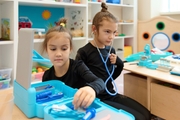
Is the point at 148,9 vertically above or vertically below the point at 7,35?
above

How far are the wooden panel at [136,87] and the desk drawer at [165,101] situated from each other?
0.13m

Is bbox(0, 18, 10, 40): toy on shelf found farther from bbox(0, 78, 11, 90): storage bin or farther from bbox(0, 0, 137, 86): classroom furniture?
bbox(0, 78, 11, 90): storage bin

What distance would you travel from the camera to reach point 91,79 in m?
0.74

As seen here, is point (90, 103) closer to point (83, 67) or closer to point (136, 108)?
point (83, 67)

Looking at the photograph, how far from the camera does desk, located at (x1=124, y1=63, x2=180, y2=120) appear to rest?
1149mm

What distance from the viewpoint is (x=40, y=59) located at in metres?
0.74

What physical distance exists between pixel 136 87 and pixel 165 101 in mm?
288

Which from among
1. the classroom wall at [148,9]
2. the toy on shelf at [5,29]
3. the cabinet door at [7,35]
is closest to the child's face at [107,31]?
the cabinet door at [7,35]

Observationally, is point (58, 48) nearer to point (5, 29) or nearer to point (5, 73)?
point (5, 73)

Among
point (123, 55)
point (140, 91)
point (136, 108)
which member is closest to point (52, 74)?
point (136, 108)

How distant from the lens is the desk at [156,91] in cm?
115

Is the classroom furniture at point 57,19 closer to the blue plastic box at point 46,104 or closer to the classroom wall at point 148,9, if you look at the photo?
the classroom wall at point 148,9

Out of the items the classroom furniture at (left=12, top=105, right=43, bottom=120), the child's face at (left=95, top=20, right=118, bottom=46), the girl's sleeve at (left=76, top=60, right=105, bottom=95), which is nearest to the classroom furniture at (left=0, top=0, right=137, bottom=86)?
the child's face at (left=95, top=20, right=118, bottom=46)

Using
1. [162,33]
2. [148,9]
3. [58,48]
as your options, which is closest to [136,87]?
[58,48]
